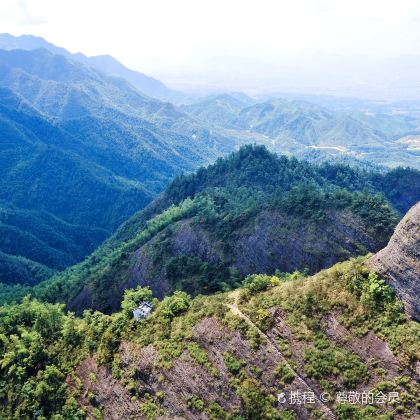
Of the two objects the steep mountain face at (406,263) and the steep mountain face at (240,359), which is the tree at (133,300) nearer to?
the steep mountain face at (240,359)

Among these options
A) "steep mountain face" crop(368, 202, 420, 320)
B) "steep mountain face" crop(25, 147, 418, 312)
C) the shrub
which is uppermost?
"steep mountain face" crop(368, 202, 420, 320)

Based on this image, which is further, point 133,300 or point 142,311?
point 133,300

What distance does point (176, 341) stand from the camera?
38875 millimetres

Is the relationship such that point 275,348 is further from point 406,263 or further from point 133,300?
point 133,300

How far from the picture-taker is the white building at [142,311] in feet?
139

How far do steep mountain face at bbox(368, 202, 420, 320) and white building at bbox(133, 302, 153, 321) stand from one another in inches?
804

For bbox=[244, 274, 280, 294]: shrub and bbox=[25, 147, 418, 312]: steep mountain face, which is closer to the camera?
bbox=[244, 274, 280, 294]: shrub

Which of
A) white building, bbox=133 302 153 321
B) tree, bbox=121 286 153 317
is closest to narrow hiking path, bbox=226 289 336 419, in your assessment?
white building, bbox=133 302 153 321

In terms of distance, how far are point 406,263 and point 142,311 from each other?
917 inches

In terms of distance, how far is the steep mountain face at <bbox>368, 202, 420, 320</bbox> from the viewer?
3466 centimetres

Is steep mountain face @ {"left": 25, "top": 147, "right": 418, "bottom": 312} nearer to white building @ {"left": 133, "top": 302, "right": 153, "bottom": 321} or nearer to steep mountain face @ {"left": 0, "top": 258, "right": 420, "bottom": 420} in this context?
white building @ {"left": 133, "top": 302, "right": 153, "bottom": 321}

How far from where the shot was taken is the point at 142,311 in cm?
4266

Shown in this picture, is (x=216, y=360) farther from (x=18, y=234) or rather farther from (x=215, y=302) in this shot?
(x=18, y=234)

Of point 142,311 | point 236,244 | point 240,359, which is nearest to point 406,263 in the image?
point 240,359
